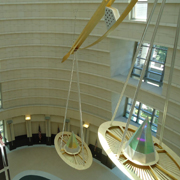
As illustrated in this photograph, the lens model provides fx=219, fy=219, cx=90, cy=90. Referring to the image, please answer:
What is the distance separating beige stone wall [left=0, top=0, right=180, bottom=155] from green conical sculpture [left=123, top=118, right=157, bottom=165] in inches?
250

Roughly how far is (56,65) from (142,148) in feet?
38.2

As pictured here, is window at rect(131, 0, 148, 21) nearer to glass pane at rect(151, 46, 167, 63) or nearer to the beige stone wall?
the beige stone wall

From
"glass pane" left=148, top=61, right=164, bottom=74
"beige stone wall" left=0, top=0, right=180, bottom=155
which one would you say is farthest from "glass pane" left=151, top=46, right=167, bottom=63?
"beige stone wall" left=0, top=0, right=180, bottom=155

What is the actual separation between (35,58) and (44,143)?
7.71 metres

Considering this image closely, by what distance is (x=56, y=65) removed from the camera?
53.1ft

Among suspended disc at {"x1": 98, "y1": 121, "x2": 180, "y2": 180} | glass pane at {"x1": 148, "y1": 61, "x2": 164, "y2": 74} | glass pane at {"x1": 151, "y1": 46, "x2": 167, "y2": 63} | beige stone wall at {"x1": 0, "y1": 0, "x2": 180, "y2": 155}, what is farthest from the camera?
glass pane at {"x1": 148, "y1": 61, "x2": 164, "y2": 74}

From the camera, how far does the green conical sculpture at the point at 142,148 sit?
5.68 m

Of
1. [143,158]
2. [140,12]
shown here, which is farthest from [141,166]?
[140,12]

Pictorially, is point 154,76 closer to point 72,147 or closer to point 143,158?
point 72,147

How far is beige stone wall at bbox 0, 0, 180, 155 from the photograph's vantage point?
12759 mm

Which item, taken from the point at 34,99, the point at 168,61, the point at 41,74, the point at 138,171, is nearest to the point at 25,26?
the point at 41,74

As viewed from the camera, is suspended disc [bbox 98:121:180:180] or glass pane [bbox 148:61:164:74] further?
glass pane [bbox 148:61:164:74]

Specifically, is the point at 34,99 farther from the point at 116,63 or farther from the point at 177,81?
the point at 177,81

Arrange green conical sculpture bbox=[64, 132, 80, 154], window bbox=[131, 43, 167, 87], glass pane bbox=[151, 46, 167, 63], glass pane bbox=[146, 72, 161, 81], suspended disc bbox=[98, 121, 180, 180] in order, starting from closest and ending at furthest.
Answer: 1. suspended disc bbox=[98, 121, 180, 180]
2. green conical sculpture bbox=[64, 132, 80, 154]
3. glass pane bbox=[151, 46, 167, 63]
4. window bbox=[131, 43, 167, 87]
5. glass pane bbox=[146, 72, 161, 81]
